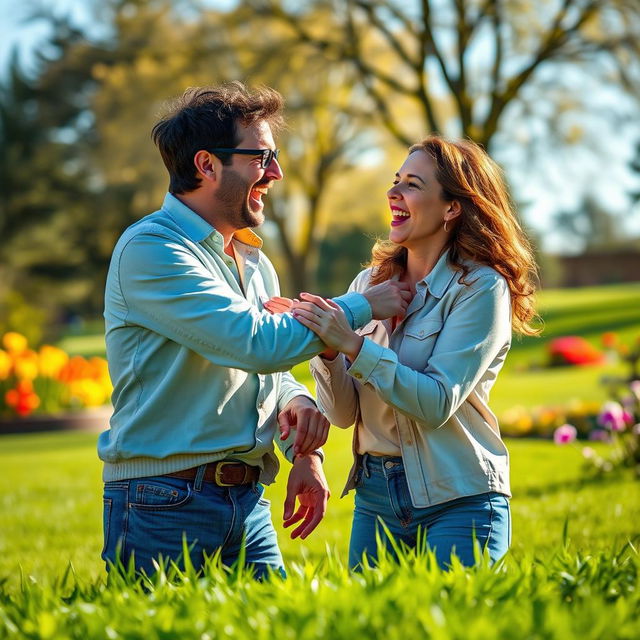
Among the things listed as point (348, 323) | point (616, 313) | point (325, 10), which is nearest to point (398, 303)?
point (348, 323)

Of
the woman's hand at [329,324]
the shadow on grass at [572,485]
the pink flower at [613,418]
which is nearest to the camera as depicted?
the woman's hand at [329,324]

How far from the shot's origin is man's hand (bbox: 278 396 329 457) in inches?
147

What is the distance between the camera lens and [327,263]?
58625 millimetres

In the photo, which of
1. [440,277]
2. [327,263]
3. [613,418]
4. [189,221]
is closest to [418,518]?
[440,277]

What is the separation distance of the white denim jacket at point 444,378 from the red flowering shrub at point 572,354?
70.7 ft

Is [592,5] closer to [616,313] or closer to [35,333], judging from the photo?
[35,333]

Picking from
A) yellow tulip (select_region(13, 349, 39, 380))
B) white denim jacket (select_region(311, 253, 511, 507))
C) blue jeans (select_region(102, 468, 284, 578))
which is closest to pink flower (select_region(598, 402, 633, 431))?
white denim jacket (select_region(311, 253, 511, 507))

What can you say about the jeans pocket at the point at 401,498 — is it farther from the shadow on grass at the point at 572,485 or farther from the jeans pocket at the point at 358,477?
the shadow on grass at the point at 572,485

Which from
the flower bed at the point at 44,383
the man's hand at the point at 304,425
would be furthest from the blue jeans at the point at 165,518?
the flower bed at the point at 44,383

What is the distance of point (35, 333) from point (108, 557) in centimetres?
1686

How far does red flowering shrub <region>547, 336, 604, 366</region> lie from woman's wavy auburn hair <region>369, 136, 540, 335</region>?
69.8 feet

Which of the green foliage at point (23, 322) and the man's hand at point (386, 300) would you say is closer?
the man's hand at point (386, 300)

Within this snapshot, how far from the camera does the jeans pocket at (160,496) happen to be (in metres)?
3.46

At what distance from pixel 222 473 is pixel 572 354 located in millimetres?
22113
